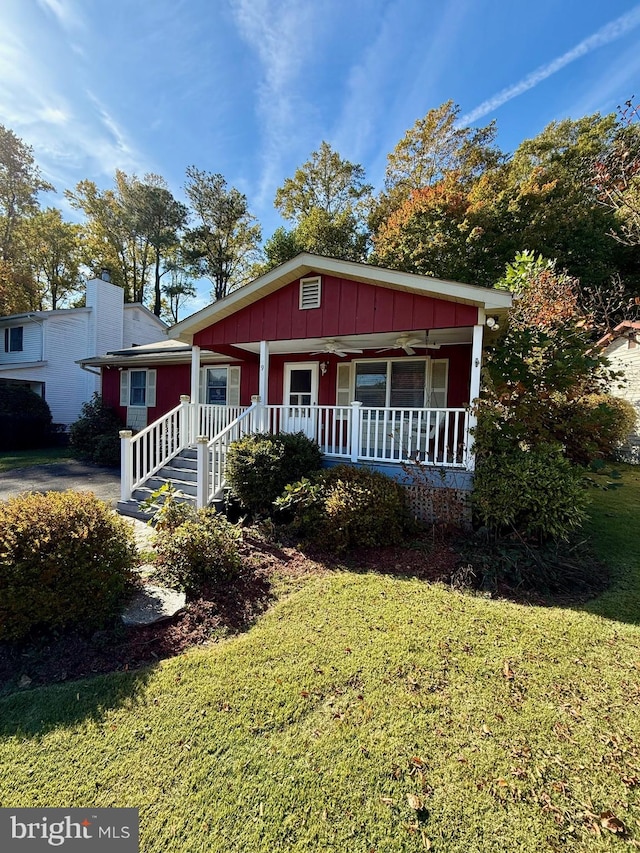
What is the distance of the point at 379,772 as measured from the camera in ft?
6.98

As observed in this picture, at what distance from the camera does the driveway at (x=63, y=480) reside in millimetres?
8711

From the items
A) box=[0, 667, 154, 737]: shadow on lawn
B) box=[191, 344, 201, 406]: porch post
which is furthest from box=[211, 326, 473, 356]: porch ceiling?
box=[0, 667, 154, 737]: shadow on lawn

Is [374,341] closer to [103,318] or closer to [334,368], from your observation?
[334,368]

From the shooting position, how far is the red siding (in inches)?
246

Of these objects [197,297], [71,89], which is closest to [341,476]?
[71,89]

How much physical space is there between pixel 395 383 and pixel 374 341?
1.54 m

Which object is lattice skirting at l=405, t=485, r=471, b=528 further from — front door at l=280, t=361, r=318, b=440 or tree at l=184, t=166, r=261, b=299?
tree at l=184, t=166, r=261, b=299

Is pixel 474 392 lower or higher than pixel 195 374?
lower

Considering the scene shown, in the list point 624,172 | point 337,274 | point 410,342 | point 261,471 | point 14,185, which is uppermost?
point 14,185

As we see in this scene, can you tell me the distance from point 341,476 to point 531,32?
33.2ft

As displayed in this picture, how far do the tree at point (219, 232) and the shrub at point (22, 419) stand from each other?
16001 mm

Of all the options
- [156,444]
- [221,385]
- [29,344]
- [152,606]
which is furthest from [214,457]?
[29,344]

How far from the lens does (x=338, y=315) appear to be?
23.0 ft

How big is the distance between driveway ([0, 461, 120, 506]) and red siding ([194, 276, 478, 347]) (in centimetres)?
439
